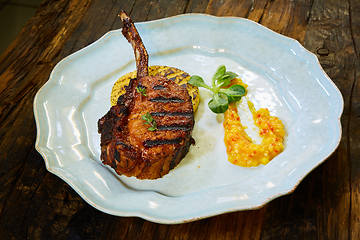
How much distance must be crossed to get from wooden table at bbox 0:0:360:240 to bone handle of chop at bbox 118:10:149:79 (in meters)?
0.61

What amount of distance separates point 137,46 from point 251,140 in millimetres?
1176

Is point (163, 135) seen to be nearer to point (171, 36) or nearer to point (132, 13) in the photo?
point (171, 36)

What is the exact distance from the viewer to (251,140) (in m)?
2.70

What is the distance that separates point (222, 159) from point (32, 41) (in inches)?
87.6

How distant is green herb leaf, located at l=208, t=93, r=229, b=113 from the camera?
9.20ft

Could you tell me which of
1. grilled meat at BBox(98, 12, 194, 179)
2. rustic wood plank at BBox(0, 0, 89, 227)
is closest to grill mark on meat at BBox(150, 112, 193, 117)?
grilled meat at BBox(98, 12, 194, 179)

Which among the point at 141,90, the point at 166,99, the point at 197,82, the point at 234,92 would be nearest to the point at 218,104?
the point at 234,92

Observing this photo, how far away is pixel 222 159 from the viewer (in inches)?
103

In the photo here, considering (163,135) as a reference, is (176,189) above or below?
below

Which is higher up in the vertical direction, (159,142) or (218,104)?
(159,142)

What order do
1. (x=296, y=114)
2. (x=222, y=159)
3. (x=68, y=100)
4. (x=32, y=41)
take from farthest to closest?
1. (x=32, y=41)
2. (x=68, y=100)
3. (x=296, y=114)
4. (x=222, y=159)

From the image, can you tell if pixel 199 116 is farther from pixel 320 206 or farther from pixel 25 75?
pixel 25 75

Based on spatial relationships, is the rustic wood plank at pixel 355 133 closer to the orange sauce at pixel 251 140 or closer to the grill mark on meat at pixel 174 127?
the orange sauce at pixel 251 140

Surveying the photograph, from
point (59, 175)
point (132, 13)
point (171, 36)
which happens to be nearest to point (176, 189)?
point (59, 175)
